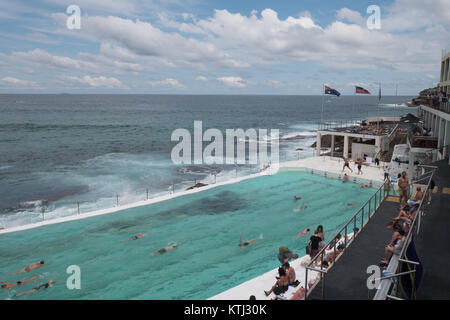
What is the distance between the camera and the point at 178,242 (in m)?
16.6

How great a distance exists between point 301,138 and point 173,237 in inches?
1982

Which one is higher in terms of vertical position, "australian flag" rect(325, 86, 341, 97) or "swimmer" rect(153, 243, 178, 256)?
"australian flag" rect(325, 86, 341, 97)

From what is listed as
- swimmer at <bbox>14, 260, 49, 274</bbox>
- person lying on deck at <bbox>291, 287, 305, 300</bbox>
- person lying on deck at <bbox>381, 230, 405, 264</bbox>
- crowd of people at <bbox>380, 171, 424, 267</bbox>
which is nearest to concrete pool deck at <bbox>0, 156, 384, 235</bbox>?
swimmer at <bbox>14, 260, 49, 274</bbox>

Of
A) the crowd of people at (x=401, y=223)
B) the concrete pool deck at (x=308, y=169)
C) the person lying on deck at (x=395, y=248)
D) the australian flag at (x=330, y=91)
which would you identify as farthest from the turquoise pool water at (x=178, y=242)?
the australian flag at (x=330, y=91)

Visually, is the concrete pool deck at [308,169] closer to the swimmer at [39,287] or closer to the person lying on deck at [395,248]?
the swimmer at [39,287]

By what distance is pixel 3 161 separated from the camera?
148 feet

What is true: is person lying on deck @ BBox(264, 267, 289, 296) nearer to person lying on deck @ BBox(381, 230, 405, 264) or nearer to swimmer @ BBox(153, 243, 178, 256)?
person lying on deck @ BBox(381, 230, 405, 264)

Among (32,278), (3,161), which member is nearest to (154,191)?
(32,278)

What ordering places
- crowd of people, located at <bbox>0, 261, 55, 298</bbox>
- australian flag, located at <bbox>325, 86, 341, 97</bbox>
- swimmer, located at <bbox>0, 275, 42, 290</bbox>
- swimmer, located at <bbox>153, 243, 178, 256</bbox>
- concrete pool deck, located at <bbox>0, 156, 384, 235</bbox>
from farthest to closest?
australian flag, located at <bbox>325, 86, 341, 97</bbox> < concrete pool deck, located at <bbox>0, 156, 384, 235</bbox> < swimmer, located at <bbox>153, 243, 178, 256</bbox> < swimmer, located at <bbox>0, 275, 42, 290</bbox> < crowd of people, located at <bbox>0, 261, 55, 298</bbox>

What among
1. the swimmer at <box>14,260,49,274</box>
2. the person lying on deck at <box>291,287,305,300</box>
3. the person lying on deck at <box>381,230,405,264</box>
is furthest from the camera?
the swimmer at <box>14,260,49,274</box>

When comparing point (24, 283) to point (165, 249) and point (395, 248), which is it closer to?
point (165, 249)

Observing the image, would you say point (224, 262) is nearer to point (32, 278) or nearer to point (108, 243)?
point (108, 243)

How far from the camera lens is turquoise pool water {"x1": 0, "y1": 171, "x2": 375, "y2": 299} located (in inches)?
508

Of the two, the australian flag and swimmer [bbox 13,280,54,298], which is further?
the australian flag
